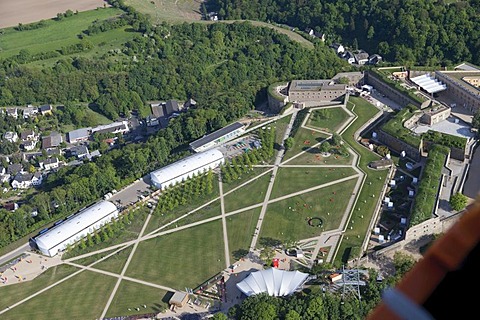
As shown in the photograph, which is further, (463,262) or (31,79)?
(31,79)

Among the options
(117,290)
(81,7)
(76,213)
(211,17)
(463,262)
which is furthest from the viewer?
(81,7)

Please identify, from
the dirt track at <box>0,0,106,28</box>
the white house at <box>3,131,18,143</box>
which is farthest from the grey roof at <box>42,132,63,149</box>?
the dirt track at <box>0,0,106,28</box>

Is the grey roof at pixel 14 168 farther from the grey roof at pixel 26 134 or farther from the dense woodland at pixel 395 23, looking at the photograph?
the dense woodland at pixel 395 23

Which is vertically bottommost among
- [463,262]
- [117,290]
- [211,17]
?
[117,290]

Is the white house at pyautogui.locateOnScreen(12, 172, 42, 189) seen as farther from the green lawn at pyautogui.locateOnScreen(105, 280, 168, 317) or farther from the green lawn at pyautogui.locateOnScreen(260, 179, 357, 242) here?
the green lawn at pyautogui.locateOnScreen(260, 179, 357, 242)

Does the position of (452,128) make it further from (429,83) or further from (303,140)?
(303,140)

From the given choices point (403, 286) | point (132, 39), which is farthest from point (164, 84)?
point (403, 286)

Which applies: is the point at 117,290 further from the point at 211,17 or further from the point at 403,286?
the point at 211,17
